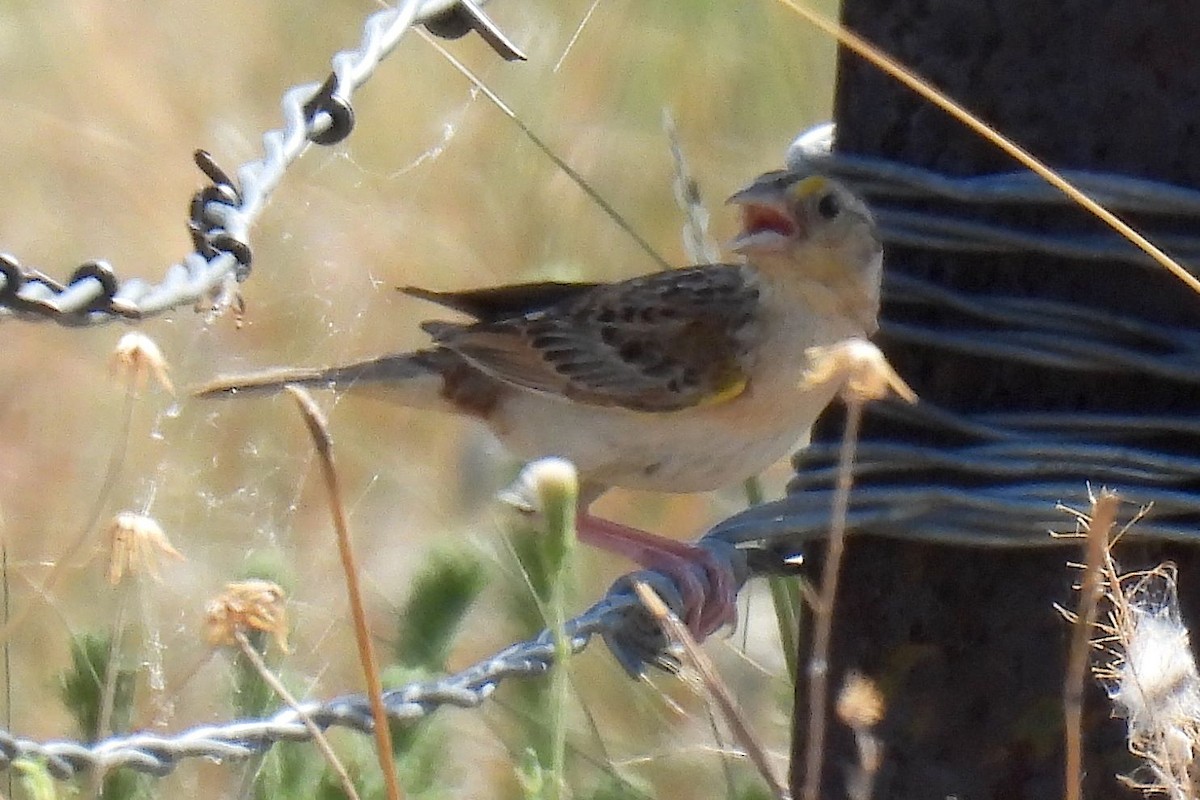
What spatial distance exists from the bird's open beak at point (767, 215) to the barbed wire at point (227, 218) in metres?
0.97

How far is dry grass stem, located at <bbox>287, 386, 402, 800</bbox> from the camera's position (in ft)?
5.32

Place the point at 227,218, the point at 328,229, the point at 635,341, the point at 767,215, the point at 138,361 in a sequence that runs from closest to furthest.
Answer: the point at 227,218, the point at 138,361, the point at 767,215, the point at 635,341, the point at 328,229

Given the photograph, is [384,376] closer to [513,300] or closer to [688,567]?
[513,300]

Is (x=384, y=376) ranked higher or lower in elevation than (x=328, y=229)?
lower

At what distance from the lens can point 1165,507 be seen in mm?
2285

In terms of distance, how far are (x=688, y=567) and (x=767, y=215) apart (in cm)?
76

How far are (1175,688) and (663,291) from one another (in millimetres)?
2010

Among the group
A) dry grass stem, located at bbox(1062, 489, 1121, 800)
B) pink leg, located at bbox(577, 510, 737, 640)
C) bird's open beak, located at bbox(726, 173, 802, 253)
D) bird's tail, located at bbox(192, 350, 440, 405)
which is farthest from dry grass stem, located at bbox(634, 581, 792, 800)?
bird's tail, located at bbox(192, 350, 440, 405)

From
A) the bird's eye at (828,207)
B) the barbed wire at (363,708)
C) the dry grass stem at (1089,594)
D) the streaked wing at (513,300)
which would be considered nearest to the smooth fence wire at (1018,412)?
the barbed wire at (363,708)

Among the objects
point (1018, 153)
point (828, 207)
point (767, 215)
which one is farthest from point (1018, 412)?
point (767, 215)

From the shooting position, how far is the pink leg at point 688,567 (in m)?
2.85

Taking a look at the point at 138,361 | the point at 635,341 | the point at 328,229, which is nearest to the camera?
the point at 138,361

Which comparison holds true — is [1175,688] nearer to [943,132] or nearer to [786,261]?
[943,132]

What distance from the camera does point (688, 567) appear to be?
314 centimetres
